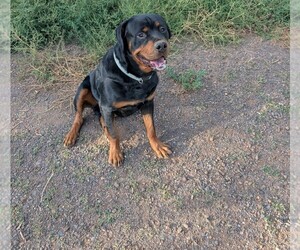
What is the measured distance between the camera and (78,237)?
2547 mm

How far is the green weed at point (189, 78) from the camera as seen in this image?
12.1 ft

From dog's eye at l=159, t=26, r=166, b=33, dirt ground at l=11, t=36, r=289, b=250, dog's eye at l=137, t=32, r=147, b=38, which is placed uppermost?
dog's eye at l=137, t=32, r=147, b=38

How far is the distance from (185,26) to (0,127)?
246 cm

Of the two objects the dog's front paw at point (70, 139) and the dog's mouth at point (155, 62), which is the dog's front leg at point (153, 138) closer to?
the dog's mouth at point (155, 62)

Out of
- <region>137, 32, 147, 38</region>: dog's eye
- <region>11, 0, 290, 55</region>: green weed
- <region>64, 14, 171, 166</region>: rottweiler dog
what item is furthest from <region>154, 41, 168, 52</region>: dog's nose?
<region>11, 0, 290, 55</region>: green weed

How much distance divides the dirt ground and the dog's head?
90 cm

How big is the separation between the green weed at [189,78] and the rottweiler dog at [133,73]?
86cm

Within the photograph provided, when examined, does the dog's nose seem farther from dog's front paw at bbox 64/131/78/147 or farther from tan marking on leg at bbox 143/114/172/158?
dog's front paw at bbox 64/131/78/147

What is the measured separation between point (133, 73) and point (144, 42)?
0.26m

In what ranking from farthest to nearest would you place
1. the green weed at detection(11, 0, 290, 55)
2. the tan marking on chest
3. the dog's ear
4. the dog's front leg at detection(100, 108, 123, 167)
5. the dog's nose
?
the green weed at detection(11, 0, 290, 55) < the dog's front leg at detection(100, 108, 123, 167) < the tan marking on chest < the dog's ear < the dog's nose

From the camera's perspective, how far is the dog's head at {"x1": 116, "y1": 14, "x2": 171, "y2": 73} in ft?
8.27

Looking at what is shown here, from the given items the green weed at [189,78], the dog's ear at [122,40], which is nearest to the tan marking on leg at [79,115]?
the dog's ear at [122,40]

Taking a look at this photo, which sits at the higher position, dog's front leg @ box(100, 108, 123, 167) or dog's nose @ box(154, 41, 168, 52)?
dog's nose @ box(154, 41, 168, 52)

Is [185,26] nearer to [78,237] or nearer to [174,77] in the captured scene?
[174,77]
